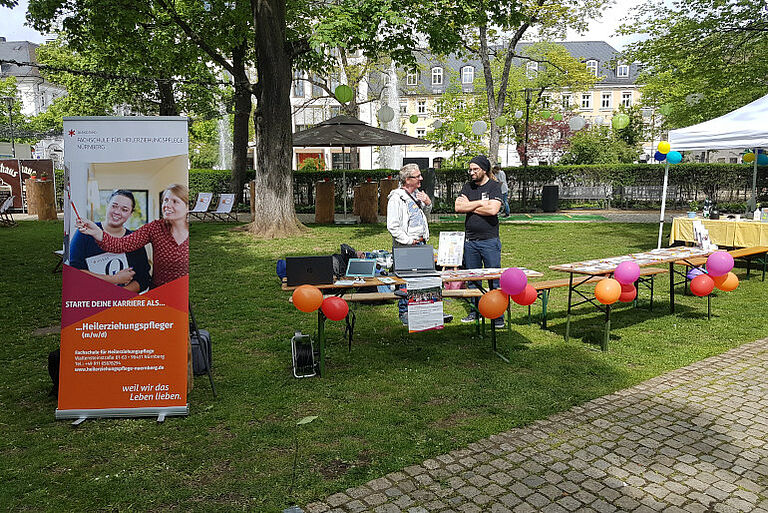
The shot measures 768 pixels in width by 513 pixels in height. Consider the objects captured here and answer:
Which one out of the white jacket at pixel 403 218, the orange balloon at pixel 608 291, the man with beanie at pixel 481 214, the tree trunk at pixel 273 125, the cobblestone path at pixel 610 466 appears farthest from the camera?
the tree trunk at pixel 273 125

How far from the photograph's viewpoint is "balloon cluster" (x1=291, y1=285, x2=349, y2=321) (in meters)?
5.15

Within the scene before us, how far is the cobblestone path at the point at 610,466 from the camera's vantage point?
344 cm

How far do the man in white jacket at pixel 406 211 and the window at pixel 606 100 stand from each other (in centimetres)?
6339

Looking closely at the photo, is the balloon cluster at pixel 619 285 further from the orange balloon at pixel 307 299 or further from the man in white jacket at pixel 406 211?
the orange balloon at pixel 307 299

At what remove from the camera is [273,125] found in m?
14.2

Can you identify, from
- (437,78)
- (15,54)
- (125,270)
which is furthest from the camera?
(15,54)

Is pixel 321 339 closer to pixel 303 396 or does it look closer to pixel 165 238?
pixel 303 396

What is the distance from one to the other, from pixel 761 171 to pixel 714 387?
21735 mm

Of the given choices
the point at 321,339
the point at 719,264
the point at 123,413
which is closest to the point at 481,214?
the point at 321,339

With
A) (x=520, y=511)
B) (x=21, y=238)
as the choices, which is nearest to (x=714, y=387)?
(x=520, y=511)

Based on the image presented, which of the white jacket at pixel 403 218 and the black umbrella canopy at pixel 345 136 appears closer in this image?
the white jacket at pixel 403 218

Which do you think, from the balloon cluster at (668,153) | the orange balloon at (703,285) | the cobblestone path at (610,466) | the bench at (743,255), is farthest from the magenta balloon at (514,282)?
the balloon cluster at (668,153)

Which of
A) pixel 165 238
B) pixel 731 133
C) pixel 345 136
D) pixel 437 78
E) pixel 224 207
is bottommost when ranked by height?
pixel 224 207

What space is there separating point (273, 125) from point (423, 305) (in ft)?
32.3
